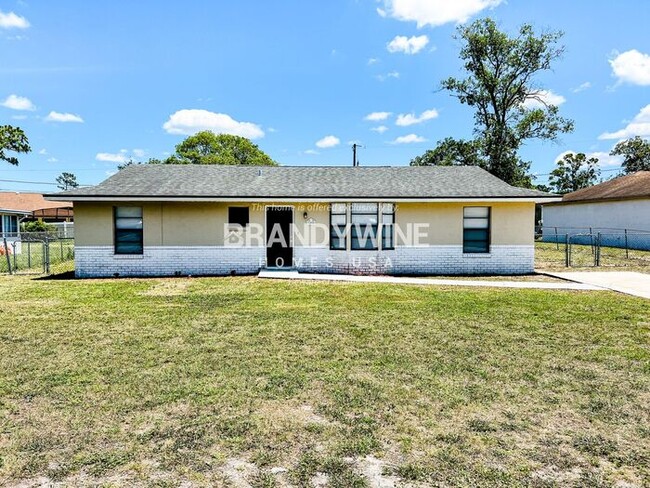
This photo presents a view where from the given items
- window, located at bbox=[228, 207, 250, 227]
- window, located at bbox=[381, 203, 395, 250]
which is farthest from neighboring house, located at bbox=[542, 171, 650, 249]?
window, located at bbox=[228, 207, 250, 227]

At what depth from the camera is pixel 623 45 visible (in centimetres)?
2170

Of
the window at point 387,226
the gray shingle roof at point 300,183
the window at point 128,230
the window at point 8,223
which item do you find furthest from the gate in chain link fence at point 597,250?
the window at point 8,223

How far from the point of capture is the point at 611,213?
85.1ft

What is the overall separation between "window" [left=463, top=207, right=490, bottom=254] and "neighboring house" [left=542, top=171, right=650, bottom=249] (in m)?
9.61

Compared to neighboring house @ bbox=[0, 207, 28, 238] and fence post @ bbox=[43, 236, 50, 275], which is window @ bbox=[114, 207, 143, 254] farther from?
neighboring house @ bbox=[0, 207, 28, 238]

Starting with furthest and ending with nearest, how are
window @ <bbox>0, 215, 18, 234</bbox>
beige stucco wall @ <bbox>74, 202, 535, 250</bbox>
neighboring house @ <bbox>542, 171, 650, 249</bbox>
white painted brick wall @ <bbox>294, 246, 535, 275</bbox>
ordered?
window @ <bbox>0, 215, 18, 234</bbox>
neighboring house @ <bbox>542, 171, 650, 249</bbox>
white painted brick wall @ <bbox>294, 246, 535, 275</bbox>
beige stucco wall @ <bbox>74, 202, 535, 250</bbox>

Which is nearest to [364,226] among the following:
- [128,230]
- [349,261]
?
[349,261]

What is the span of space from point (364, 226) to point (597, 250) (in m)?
9.37

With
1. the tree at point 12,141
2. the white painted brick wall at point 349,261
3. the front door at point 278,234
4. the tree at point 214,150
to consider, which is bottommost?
the white painted brick wall at point 349,261

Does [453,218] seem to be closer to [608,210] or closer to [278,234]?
[278,234]

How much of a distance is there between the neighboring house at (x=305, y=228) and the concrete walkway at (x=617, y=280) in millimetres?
1603

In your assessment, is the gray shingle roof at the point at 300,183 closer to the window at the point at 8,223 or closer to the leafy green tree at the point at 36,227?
the window at the point at 8,223

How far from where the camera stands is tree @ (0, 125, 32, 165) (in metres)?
24.2

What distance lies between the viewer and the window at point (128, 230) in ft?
44.8
